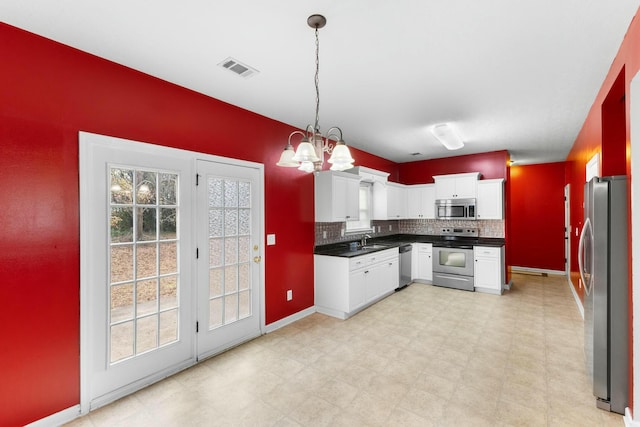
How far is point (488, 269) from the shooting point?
17.4 feet

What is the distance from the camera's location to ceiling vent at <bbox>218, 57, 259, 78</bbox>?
2.44m

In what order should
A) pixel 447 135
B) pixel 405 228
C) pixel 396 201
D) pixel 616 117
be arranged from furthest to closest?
pixel 405 228, pixel 396 201, pixel 447 135, pixel 616 117

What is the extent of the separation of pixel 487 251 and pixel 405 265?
1449 millimetres

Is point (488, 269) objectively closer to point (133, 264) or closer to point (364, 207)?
point (364, 207)

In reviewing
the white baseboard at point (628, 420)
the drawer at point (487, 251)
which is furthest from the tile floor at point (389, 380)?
the drawer at point (487, 251)

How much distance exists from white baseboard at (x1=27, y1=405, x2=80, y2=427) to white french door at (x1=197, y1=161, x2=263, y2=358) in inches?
39.2

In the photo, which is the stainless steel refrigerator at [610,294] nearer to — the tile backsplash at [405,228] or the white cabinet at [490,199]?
the tile backsplash at [405,228]

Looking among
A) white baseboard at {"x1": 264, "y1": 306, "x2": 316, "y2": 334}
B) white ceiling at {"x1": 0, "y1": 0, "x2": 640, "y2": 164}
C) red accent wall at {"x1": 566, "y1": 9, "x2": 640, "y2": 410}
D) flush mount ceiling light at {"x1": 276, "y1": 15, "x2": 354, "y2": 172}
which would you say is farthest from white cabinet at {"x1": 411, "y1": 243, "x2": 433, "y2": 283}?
flush mount ceiling light at {"x1": 276, "y1": 15, "x2": 354, "y2": 172}

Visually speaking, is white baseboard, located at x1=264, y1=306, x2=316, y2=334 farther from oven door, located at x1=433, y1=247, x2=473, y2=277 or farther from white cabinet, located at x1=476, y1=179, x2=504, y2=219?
white cabinet, located at x1=476, y1=179, x2=504, y2=219

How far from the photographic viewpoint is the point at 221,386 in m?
2.54

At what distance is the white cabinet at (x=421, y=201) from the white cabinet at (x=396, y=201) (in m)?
0.11

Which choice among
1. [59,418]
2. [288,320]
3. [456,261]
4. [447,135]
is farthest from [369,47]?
[456,261]

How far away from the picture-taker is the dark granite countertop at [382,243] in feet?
14.7

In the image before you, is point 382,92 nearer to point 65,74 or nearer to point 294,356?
point 65,74
